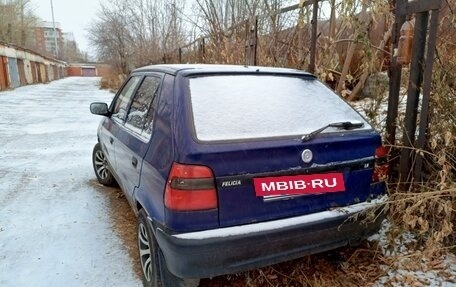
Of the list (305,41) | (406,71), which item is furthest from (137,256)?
(305,41)

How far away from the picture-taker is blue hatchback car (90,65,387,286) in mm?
1810

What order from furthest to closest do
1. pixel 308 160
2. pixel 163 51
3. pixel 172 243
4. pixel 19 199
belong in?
pixel 163 51 < pixel 19 199 < pixel 308 160 < pixel 172 243

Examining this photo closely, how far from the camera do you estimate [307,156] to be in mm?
1986

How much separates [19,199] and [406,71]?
4425 millimetres

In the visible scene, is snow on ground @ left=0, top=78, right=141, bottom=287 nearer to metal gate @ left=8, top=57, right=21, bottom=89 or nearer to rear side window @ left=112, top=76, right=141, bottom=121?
rear side window @ left=112, top=76, right=141, bottom=121

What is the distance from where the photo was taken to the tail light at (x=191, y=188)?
5.86ft

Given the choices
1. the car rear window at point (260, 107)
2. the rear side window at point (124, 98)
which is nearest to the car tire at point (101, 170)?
the rear side window at point (124, 98)

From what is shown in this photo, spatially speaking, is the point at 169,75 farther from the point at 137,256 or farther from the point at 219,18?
the point at 219,18

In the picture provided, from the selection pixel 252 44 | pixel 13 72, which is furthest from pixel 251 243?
pixel 13 72

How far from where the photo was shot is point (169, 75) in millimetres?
2320

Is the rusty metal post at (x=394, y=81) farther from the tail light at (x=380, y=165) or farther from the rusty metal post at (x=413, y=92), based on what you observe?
the tail light at (x=380, y=165)

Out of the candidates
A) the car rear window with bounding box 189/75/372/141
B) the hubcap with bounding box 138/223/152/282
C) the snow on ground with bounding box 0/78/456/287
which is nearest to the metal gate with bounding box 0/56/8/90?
the snow on ground with bounding box 0/78/456/287

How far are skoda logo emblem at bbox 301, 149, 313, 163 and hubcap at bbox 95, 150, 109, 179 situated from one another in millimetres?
3124

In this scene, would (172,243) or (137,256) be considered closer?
(172,243)
